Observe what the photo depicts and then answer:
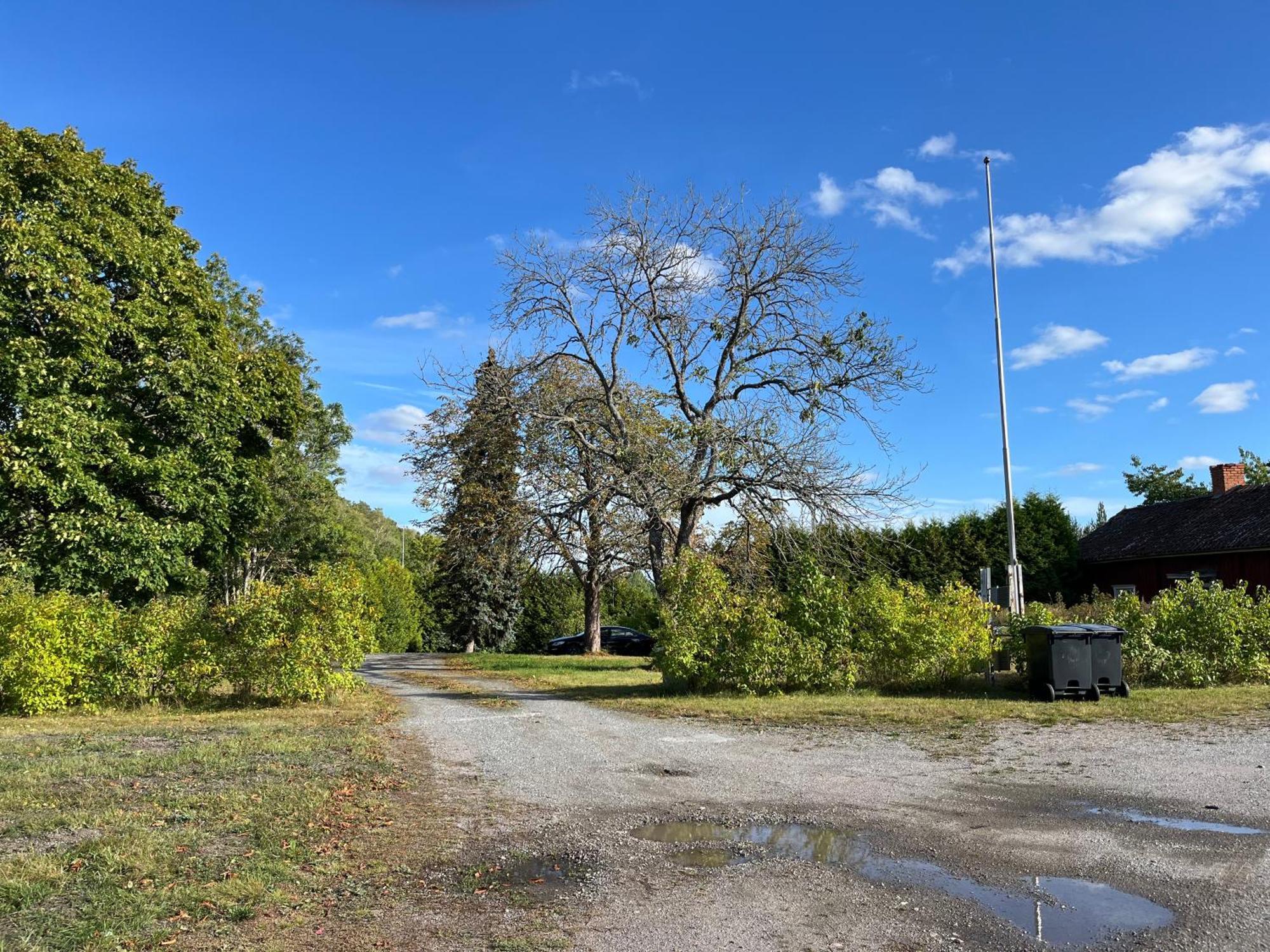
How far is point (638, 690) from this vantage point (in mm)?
18250

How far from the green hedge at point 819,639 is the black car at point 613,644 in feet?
66.1

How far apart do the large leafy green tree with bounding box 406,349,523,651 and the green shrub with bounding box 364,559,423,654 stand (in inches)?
395

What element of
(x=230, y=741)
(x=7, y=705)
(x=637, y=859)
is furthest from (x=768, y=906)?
(x=7, y=705)

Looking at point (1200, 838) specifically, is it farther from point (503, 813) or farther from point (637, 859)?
point (503, 813)

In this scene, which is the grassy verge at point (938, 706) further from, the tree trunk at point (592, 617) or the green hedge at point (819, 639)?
the tree trunk at point (592, 617)

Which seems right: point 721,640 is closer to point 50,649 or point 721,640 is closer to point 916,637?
point 916,637

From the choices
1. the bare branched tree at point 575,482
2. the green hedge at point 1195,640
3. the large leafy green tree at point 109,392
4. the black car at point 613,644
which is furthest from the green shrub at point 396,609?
the green hedge at point 1195,640

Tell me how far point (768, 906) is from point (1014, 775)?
15.9 feet

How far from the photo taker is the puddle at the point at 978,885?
479 centimetres

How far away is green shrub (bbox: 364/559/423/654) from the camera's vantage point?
5056cm

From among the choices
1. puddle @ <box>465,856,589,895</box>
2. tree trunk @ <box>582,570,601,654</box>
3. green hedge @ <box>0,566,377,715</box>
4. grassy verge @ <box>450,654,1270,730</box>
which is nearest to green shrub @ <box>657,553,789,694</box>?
grassy verge @ <box>450,654,1270,730</box>

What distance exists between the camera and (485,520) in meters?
30.4

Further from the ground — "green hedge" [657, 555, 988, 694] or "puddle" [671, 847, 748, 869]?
"green hedge" [657, 555, 988, 694]

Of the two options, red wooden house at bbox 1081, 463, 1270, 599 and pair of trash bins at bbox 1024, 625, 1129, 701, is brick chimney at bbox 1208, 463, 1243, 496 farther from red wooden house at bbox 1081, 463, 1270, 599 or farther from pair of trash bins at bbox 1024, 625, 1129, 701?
pair of trash bins at bbox 1024, 625, 1129, 701
